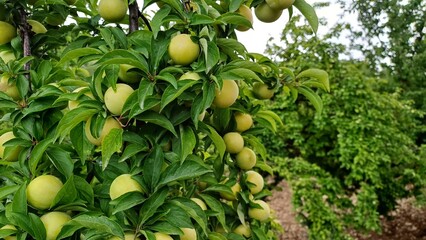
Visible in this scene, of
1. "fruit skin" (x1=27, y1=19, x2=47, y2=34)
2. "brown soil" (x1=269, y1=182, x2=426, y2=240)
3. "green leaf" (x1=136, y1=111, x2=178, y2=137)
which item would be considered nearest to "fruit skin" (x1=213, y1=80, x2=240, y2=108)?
"green leaf" (x1=136, y1=111, x2=178, y2=137)

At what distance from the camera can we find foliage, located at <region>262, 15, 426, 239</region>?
11.0 ft

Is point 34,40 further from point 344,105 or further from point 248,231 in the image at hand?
point 344,105

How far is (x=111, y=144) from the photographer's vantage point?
2.66 feet

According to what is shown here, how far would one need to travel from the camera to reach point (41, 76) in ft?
3.61

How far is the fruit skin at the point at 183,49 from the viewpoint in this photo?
2.89ft

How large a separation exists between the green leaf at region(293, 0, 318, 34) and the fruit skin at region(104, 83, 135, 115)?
43 centimetres

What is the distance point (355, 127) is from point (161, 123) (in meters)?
2.73

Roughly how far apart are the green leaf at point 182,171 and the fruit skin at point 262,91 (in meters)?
0.45

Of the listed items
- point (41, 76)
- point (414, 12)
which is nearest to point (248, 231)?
point (41, 76)

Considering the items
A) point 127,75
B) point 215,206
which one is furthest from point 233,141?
point 127,75

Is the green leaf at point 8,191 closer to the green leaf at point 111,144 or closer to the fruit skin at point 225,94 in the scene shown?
the green leaf at point 111,144

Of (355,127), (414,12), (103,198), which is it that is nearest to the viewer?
(103,198)

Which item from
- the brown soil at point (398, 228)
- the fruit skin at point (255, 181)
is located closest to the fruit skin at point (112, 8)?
the fruit skin at point (255, 181)

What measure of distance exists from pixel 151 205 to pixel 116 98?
8.1 inches
